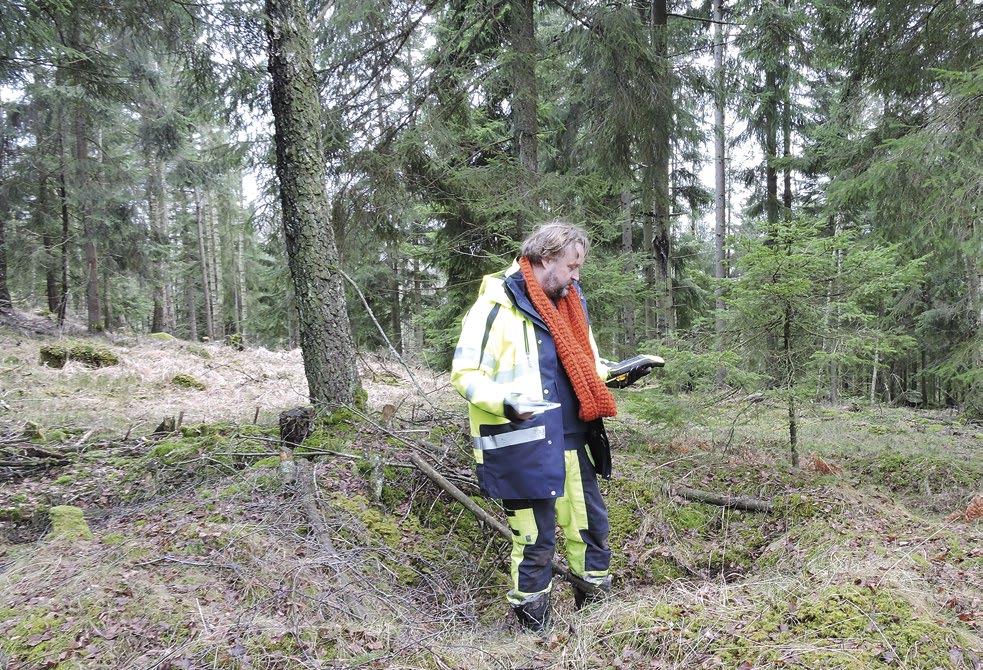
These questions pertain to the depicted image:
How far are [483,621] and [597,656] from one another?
0.94 m

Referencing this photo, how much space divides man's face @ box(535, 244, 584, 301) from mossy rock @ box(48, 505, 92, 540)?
10.4 feet

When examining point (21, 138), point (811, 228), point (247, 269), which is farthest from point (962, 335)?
point (247, 269)

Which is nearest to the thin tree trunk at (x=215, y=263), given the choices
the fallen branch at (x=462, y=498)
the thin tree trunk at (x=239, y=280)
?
the thin tree trunk at (x=239, y=280)

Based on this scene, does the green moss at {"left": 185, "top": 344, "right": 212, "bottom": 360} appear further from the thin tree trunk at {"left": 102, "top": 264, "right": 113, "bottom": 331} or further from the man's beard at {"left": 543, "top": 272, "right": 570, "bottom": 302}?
the man's beard at {"left": 543, "top": 272, "right": 570, "bottom": 302}

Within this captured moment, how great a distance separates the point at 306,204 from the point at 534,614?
12.4 ft

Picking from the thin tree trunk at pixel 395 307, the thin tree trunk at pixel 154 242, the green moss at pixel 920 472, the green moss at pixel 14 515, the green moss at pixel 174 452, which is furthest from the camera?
the thin tree trunk at pixel 154 242

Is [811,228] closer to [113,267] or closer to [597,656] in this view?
[597,656]

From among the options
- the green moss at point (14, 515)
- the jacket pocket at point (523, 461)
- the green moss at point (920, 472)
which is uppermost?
the jacket pocket at point (523, 461)

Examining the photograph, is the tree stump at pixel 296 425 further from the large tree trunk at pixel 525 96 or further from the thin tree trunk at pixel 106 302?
the thin tree trunk at pixel 106 302

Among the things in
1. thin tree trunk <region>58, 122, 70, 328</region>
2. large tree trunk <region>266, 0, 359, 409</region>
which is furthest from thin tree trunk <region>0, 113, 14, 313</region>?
large tree trunk <region>266, 0, 359, 409</region>

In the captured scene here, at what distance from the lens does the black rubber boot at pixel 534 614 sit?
290 cm

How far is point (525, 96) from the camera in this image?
765 cm

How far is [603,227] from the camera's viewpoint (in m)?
8.20

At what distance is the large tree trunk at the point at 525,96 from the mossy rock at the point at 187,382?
692cm
